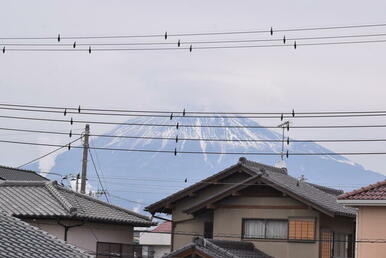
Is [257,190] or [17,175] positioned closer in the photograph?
[257,190]

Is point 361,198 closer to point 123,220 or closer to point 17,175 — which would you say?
point 123,220

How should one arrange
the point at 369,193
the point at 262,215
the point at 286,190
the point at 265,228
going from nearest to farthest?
the point at 369,193, the point at 286,190, the point at 265,228, the point at 262,215

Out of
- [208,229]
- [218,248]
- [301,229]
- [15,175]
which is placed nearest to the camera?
[218,248]

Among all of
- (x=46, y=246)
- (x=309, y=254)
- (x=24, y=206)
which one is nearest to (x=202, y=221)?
(x=309, y=254)

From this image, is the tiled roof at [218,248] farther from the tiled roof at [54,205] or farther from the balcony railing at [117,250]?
the tiled roof at [54,205]

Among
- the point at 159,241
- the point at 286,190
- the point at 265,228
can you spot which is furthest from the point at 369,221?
the point at 159,241

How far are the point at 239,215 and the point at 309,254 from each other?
10.9ft

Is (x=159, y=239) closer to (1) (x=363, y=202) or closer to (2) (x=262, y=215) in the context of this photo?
(2) (x=262, y=215)

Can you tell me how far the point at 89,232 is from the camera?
34562mm

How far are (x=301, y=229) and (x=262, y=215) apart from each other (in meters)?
1.76

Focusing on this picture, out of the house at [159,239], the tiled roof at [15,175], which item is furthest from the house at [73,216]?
the house at [159,239]

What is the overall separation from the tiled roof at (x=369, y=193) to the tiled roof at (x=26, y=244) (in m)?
12.5

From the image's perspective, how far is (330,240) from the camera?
36000mm

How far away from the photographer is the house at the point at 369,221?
3052 centimetres
